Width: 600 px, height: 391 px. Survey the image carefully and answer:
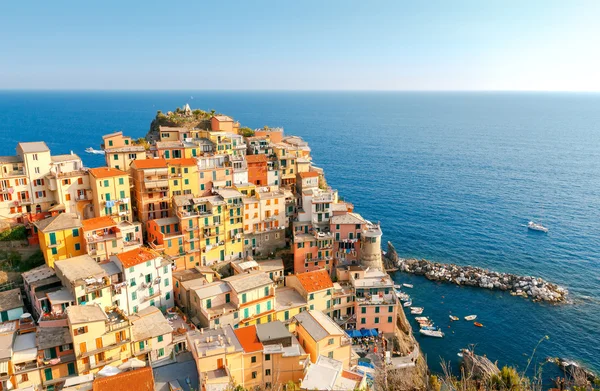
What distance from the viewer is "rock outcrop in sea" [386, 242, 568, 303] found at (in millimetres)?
64125

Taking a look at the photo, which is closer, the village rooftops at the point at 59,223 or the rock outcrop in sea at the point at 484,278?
the village rooftops at the point at 59,223

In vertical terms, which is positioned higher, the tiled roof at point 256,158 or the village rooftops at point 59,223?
the tiled roof at point 256,158

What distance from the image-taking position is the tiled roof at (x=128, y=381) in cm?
3034

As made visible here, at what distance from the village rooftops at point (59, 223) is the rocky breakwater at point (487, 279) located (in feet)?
159

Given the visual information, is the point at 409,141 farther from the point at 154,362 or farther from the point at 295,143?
the point at 154,362

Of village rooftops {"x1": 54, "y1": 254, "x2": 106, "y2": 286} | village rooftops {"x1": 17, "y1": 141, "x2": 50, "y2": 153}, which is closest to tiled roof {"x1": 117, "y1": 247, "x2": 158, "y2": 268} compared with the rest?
village rooftops {"x1": 54, "y1": 254, "x2": 106, "y2": 286}

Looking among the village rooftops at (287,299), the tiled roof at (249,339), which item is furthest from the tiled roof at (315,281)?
the tiled roof at (249,339)

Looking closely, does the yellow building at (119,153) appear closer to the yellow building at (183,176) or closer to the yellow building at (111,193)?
the yellow building at (111,193)

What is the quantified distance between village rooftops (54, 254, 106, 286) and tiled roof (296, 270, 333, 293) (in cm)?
2121

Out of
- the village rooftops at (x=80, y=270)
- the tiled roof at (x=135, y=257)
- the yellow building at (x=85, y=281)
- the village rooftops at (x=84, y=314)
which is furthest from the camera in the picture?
the tiled roof at (x=135, y=257)

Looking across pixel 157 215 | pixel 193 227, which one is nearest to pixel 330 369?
pixel 193 227

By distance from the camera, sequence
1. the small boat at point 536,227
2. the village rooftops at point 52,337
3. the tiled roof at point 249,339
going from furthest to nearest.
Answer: the small boat at point 536,227, the tiled roof at point 249,339, the village rooftops at point 52,337

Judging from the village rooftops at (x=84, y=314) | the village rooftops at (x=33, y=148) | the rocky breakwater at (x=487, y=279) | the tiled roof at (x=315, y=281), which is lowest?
the rocky breakwater at (x=487, y=279)

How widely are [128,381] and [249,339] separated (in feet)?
33.6
